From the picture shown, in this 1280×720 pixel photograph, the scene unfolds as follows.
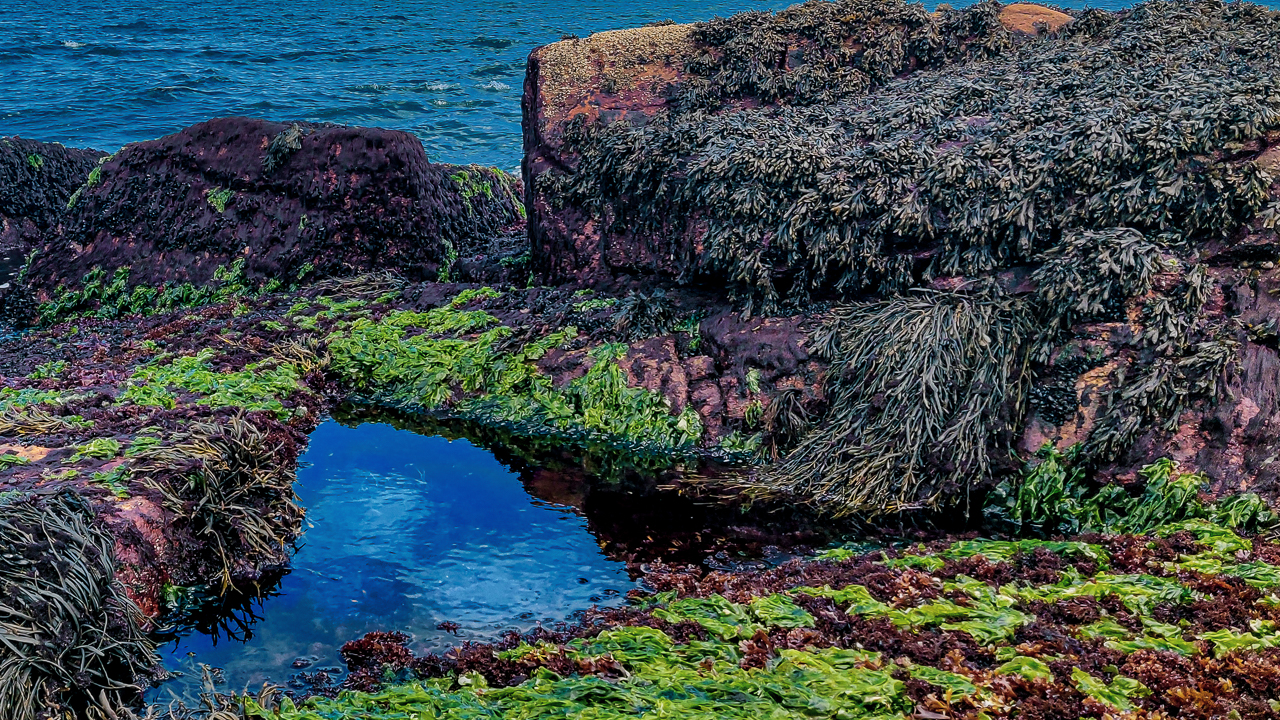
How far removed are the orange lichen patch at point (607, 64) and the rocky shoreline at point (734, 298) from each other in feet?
0.09

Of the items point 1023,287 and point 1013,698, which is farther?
point 1023,287

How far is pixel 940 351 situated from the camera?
21.9 feet

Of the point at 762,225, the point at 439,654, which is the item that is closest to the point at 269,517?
the point at 439,654

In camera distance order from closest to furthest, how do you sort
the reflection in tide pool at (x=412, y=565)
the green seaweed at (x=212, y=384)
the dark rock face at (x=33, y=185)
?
the reflection in tide pool at (x=412, y=565), the green seaweed at (x=212, y=384), the dark rock face at (x=33, y=185)

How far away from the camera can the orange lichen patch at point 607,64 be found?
9.35 m

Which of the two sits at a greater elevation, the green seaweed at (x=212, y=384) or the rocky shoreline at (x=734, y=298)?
the rocky shoreline at (x=734, y=298)

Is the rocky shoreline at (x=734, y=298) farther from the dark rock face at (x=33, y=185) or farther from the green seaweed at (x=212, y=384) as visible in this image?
the dark rock face at (x=33, y=185)

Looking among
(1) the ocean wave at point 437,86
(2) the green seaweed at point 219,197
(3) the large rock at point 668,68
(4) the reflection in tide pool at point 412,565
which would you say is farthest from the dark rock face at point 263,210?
(1) the ocean wave at point 437,86

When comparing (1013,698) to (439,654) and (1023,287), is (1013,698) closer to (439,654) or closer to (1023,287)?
(439,654)

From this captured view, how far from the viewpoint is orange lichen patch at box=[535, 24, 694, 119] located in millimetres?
9352

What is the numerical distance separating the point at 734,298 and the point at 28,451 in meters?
4.64

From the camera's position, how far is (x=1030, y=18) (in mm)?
9898

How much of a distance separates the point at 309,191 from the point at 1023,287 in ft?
22.5

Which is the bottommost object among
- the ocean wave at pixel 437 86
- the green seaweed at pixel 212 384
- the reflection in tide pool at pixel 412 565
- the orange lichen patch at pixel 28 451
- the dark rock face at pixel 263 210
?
the reflection in tide pool at pixel 412 565
